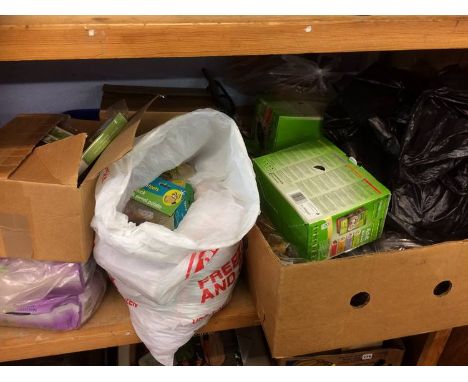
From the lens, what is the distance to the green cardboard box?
2.83 ft

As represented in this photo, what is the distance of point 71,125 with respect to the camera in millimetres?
814

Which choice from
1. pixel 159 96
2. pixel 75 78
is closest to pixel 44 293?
pixel 159 96

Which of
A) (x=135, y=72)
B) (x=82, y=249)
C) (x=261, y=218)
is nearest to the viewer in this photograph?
(x=82, y=249)

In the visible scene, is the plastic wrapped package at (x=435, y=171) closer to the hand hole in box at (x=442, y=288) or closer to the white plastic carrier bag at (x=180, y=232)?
the hand hole in box at (x=442, y=288)

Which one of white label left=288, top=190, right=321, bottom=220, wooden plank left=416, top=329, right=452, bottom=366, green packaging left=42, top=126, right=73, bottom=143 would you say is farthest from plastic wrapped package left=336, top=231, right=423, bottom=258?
green packaging left=42, top=126, right=73, bottom=143

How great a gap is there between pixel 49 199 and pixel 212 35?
0.99 ft

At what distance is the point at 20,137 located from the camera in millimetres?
718

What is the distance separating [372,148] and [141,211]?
42 centimetres

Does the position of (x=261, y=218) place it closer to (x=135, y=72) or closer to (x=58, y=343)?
(x=58, y=343)

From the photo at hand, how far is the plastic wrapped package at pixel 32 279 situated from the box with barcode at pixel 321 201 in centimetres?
32

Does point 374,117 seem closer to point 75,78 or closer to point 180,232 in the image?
point 180,232

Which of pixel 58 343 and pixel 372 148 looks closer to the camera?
pixel 58 343

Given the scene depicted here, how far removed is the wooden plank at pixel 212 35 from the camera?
0.52 m
